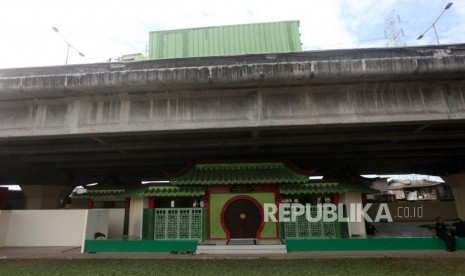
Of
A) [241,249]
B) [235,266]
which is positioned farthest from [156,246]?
[235,266]

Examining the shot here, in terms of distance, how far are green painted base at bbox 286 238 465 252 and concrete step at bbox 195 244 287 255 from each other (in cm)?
121

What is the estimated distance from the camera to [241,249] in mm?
15266

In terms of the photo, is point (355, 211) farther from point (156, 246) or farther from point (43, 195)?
point (43, 195)

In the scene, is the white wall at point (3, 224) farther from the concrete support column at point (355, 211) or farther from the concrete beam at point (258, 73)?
the concrete support column at point (355, 211)

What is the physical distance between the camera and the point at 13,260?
540 inches

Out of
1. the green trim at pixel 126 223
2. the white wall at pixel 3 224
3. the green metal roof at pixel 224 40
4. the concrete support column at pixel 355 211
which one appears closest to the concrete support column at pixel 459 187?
the concrete support column at pixel 355 211

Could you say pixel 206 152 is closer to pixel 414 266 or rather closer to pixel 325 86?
pixel 325 86

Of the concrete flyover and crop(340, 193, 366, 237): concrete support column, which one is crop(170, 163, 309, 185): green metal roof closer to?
crop(340, 193, 366, 237): concrete support column

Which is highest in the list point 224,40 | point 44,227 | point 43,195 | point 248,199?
point 224,40

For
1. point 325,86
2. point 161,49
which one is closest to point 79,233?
point 161,49

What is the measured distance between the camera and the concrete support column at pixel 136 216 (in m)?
17.6

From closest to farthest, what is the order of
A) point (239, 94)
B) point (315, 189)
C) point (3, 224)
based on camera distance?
point (239, 94), point (315, 189), point (3, 224)

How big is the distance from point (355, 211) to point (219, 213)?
304 inches

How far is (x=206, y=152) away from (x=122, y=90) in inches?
329
